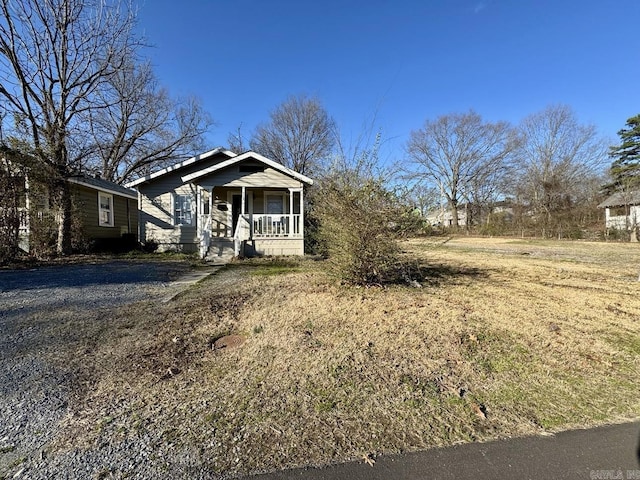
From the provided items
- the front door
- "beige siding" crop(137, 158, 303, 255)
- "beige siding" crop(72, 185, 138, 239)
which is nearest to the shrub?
"beige siding" crop(137, 158, 303, 255)

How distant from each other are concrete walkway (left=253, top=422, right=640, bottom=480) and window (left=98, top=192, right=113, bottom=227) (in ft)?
51.0

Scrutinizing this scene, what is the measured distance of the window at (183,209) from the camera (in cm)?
1343

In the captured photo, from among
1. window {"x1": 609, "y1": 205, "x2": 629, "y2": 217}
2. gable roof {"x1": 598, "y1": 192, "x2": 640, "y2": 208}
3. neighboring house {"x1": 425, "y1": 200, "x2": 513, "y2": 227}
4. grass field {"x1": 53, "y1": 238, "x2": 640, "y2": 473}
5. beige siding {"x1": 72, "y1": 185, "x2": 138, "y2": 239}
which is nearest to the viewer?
grass field {"x1": 53, "y1": 238, "x2": 640, "y2": 473}

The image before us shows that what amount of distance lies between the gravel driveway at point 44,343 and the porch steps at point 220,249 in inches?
129

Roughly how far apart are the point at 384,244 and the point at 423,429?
3.54 meters

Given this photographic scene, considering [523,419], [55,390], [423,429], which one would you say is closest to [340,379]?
[423,429]

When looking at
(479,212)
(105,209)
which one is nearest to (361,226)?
(105,209)

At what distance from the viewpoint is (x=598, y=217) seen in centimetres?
2495

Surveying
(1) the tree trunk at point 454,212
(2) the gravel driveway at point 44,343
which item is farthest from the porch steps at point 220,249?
(1) the tree trunk at point 454,212

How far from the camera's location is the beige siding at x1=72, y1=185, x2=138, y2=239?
12.0 metres

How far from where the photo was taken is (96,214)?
43.5ft

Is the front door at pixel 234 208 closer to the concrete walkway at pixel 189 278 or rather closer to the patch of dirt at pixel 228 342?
the concrete walkway at pixel 189 278

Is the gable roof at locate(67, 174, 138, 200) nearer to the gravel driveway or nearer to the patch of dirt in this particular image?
the gravel driveway

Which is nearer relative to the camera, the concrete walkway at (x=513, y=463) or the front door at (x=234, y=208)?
the concrete walkway at (x=513, y=463)
